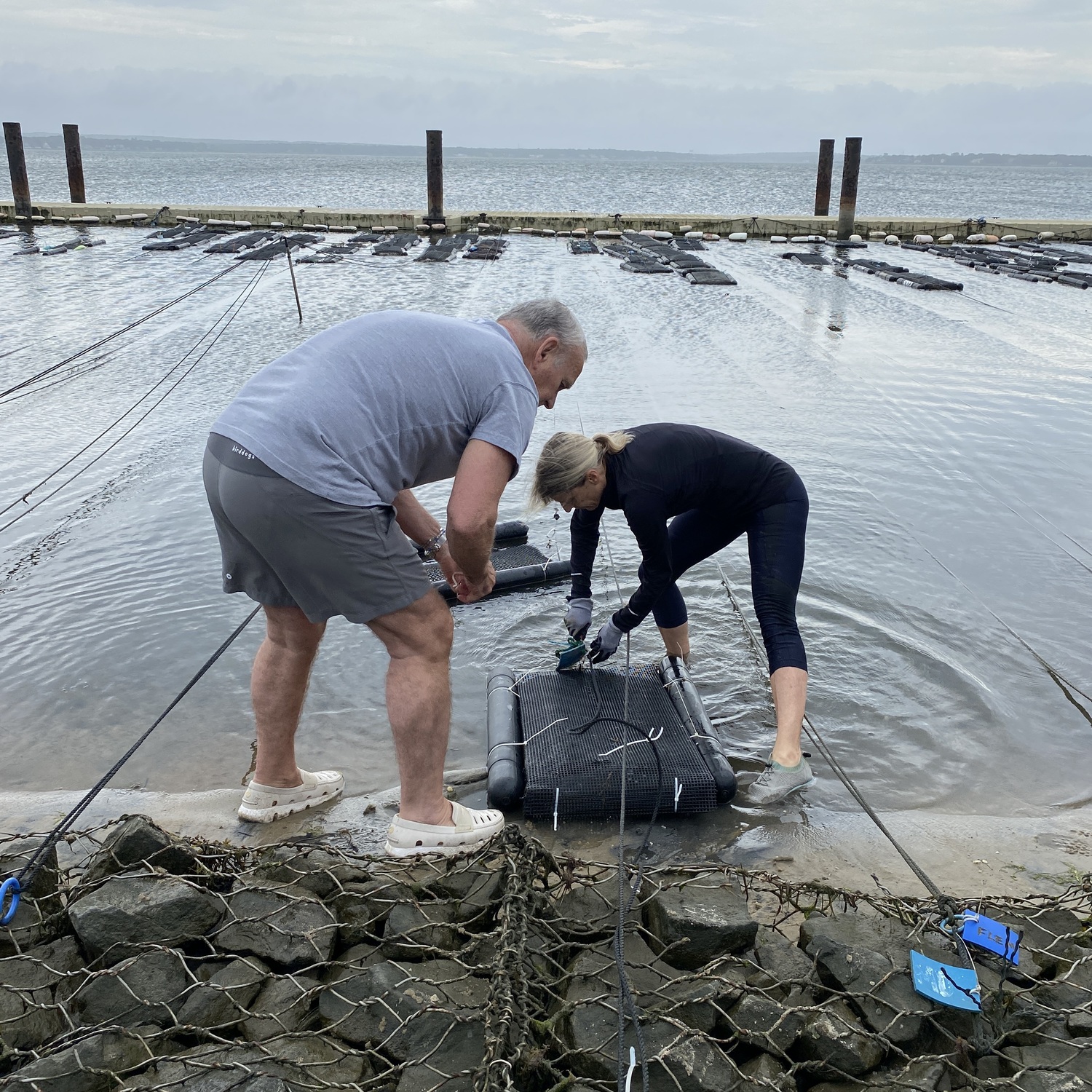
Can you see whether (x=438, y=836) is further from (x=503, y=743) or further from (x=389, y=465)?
(x=389, y=465)

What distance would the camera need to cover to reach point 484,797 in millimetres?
3400

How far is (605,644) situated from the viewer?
386 cm

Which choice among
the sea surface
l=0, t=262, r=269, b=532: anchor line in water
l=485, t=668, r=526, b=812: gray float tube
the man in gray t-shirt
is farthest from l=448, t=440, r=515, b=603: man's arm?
the sea surface

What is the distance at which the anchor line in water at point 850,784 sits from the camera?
2.57 meters

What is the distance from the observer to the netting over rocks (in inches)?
81.2

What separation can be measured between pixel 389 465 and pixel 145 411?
6793mm

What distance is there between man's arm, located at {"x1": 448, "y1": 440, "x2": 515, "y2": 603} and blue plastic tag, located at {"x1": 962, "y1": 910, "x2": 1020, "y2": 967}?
161 cm

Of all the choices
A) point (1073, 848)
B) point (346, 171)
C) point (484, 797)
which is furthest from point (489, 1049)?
point (346, 171)

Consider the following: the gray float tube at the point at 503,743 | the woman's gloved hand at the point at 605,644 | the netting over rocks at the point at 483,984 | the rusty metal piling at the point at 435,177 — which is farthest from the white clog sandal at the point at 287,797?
the rusty metal piling at the point at 435,177

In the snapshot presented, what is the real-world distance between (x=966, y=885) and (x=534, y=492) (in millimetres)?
1876

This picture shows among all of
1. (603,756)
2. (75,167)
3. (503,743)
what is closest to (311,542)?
(503,743)

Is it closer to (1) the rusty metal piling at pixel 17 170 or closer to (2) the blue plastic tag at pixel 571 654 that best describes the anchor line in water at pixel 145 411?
(2) the blue plastic tag at pixel 571 654

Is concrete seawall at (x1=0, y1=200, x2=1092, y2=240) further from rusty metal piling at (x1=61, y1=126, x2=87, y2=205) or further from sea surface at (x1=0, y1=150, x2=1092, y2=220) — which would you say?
sea surface at (x1=0, y1=150, x2=1092, y2=220)

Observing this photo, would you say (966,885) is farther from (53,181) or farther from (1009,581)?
(53,181)
